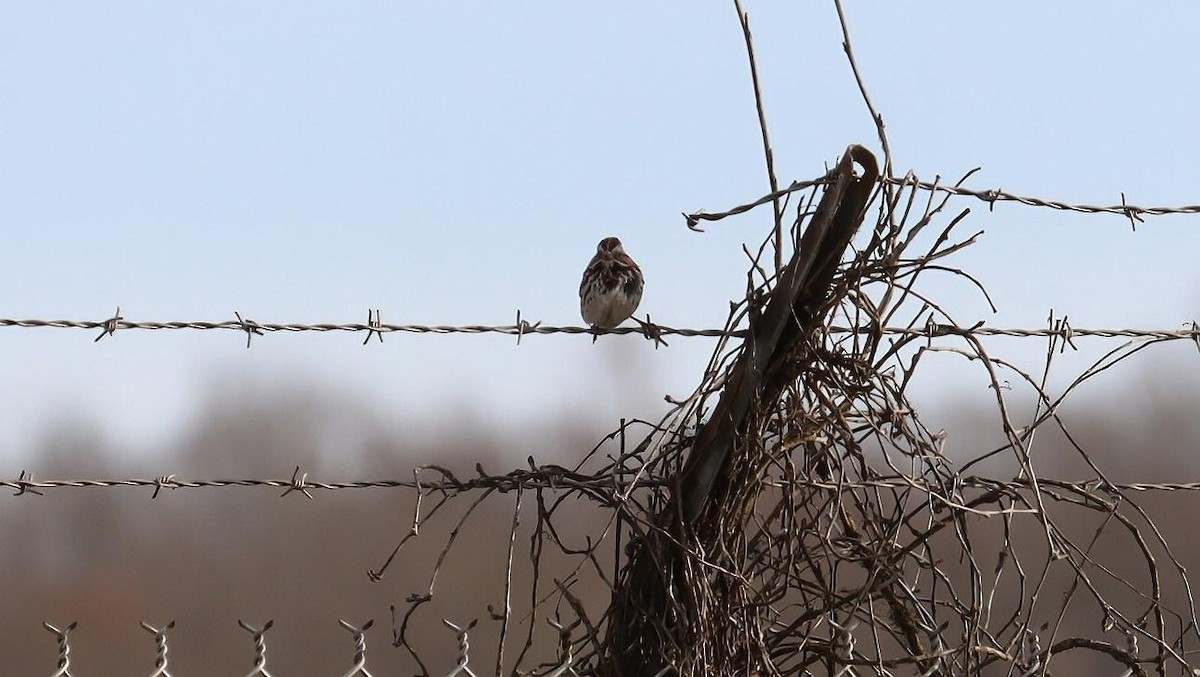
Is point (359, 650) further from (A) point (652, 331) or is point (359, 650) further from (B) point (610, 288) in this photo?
(B) point (610, 288)

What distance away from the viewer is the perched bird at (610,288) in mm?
3723

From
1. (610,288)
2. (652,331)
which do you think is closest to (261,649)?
(652,331)

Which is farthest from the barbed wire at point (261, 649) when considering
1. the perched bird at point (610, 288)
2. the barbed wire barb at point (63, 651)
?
the perched bird at point (610, 288)

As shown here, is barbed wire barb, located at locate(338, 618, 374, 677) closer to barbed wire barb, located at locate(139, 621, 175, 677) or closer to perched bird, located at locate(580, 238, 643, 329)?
barbed wire barb, located at locate(139, 621, 175, 677)

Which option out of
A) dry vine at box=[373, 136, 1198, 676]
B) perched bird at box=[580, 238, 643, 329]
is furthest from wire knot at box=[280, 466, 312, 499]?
perched bird at box=[580, 238, 643, 329]

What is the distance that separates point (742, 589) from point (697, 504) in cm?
16

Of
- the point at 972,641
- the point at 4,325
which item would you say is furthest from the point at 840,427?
the point at 4,325

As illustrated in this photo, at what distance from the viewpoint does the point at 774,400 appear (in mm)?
2053

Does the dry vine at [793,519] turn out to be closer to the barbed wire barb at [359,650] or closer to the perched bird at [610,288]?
the barbed wire barb at [359,650]

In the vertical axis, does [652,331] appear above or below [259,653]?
above

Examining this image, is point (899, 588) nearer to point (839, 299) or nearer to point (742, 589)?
point (742, 589)

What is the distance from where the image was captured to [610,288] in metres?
3.72

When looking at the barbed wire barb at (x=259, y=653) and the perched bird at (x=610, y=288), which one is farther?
the perched bird at (x=610, y=288)

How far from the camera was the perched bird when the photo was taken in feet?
12.2
